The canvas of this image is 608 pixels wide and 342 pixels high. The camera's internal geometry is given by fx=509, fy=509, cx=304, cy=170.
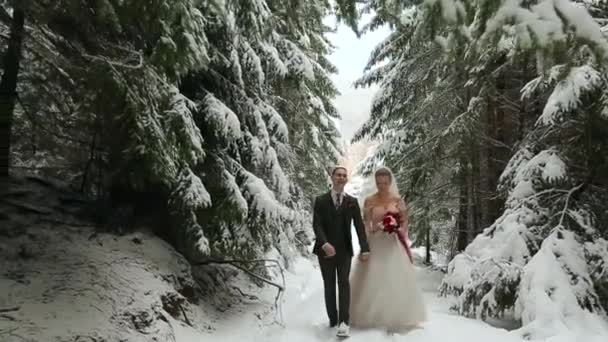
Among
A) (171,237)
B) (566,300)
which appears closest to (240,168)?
(171,237)

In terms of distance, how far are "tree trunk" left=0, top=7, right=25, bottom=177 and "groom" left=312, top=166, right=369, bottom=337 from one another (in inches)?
141

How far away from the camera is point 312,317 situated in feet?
23.3

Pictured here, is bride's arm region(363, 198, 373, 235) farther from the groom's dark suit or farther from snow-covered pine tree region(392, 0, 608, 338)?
snow-covered pine tree region(392, 0, 608, 338)

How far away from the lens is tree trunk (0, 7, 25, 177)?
495cm

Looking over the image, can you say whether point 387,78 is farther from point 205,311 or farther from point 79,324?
point 79,324

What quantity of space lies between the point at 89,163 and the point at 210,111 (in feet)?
5.17

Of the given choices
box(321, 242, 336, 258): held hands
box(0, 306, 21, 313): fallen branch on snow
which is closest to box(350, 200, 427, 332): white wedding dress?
box(321, 242, 336, 258): held hands

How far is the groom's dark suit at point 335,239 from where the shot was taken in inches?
239

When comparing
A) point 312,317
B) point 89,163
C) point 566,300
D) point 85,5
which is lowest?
point 312,317

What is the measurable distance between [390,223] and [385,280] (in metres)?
0.71

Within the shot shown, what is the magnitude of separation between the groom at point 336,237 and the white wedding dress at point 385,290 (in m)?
0.29

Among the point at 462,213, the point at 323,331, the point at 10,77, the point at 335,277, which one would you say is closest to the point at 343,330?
the point at 323,331

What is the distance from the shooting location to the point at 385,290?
20.5 ft

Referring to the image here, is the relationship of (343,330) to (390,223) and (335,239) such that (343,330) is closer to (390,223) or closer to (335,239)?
(335,239)
